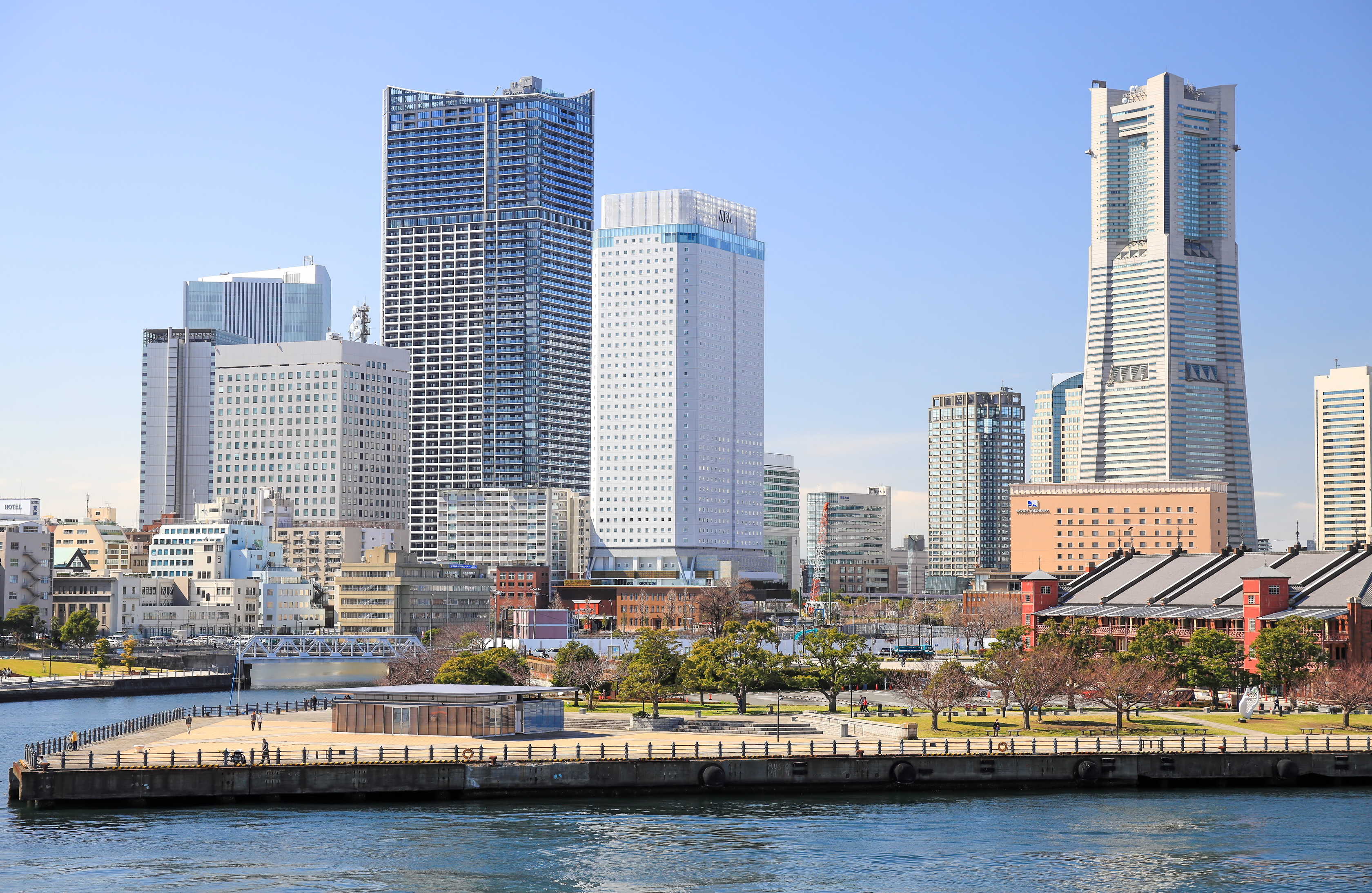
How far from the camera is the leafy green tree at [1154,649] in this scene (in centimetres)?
14275

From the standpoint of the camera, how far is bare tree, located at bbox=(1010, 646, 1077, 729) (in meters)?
124

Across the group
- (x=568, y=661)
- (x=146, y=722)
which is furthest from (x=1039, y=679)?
(x=146, y=722)

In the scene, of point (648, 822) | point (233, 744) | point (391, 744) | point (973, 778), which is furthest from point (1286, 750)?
point (233, 744)

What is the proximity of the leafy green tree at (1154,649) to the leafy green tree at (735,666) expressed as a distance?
111 feet

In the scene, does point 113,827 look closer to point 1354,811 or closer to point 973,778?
point 973,778

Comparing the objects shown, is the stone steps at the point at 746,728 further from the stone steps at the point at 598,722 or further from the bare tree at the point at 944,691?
the bare tree at the point at 944,691

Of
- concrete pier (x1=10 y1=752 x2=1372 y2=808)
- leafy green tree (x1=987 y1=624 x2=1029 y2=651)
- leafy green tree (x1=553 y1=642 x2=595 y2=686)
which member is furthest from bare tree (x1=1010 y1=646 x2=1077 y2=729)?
leafy green tree (x1=553 y1=642 x2=595 y2=686)

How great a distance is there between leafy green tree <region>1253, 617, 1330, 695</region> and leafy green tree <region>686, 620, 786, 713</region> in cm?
4474

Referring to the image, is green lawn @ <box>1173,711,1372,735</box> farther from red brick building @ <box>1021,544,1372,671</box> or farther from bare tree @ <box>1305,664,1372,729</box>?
red brick building @ <box>1021,544,1372,671</box>

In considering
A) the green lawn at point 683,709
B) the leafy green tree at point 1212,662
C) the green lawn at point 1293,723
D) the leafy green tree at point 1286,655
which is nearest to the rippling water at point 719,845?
the green lawn at point 1293,723

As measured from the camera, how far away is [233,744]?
111m

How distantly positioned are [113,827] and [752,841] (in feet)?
123

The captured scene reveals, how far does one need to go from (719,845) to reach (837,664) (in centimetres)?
5277

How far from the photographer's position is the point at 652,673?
440ft
